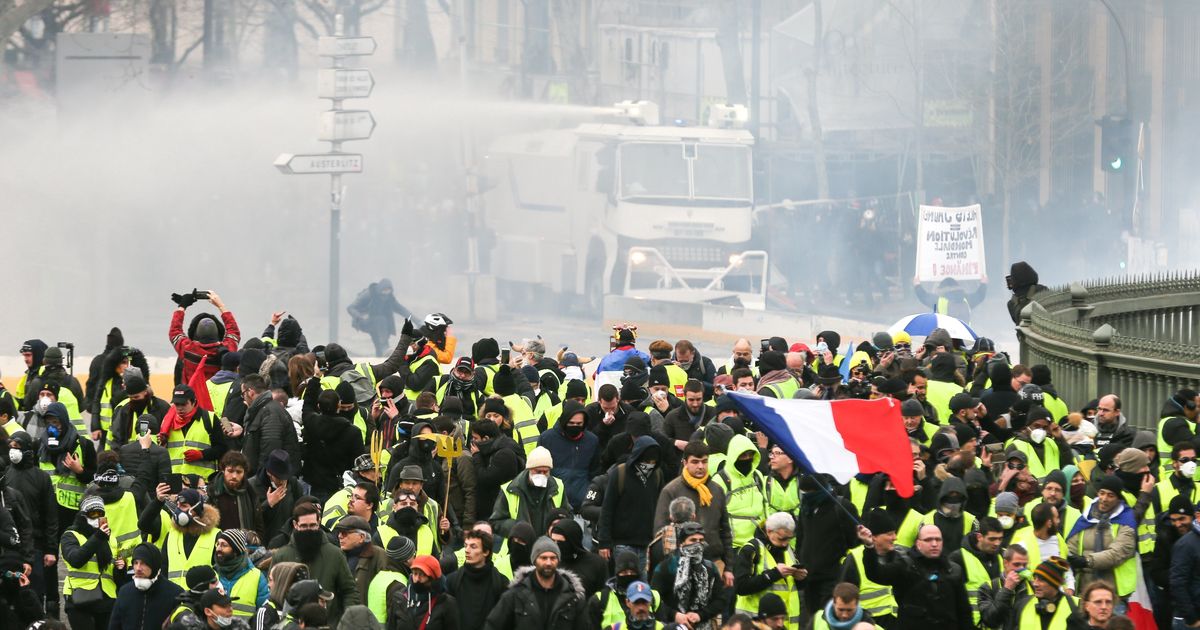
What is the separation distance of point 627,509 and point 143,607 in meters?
2.76

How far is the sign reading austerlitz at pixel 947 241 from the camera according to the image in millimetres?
26250

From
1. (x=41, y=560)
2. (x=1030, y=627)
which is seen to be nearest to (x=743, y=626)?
(x=1030, y=627)

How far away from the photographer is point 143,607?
968 centimetres

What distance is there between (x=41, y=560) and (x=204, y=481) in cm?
105

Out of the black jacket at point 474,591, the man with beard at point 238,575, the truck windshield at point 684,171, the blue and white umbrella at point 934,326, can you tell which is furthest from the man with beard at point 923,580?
the truck windshield at point 684,171

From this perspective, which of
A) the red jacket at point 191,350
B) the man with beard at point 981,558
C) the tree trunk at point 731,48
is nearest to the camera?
the man with beard at point 981,558

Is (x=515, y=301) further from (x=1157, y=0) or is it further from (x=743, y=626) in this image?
(x=743, y=626)

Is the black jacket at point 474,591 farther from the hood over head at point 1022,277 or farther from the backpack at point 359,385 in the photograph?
the hood over head at point 1022,277

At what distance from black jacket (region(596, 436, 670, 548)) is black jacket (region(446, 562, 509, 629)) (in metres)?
1.70

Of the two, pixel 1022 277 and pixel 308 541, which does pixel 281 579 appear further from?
pixel 1022 277

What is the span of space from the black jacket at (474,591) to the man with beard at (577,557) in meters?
0.40

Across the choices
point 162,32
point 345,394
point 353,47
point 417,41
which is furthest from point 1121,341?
point 417,41

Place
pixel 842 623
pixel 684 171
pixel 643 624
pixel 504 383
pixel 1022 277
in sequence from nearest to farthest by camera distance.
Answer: pixel 842 623 < pixel 643 624 < pixel 504 383 < pixel 1022 277 < pixel 684 171

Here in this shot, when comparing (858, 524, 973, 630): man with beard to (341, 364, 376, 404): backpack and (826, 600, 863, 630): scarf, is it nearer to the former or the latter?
(826, 600, 863, 630): scarf
